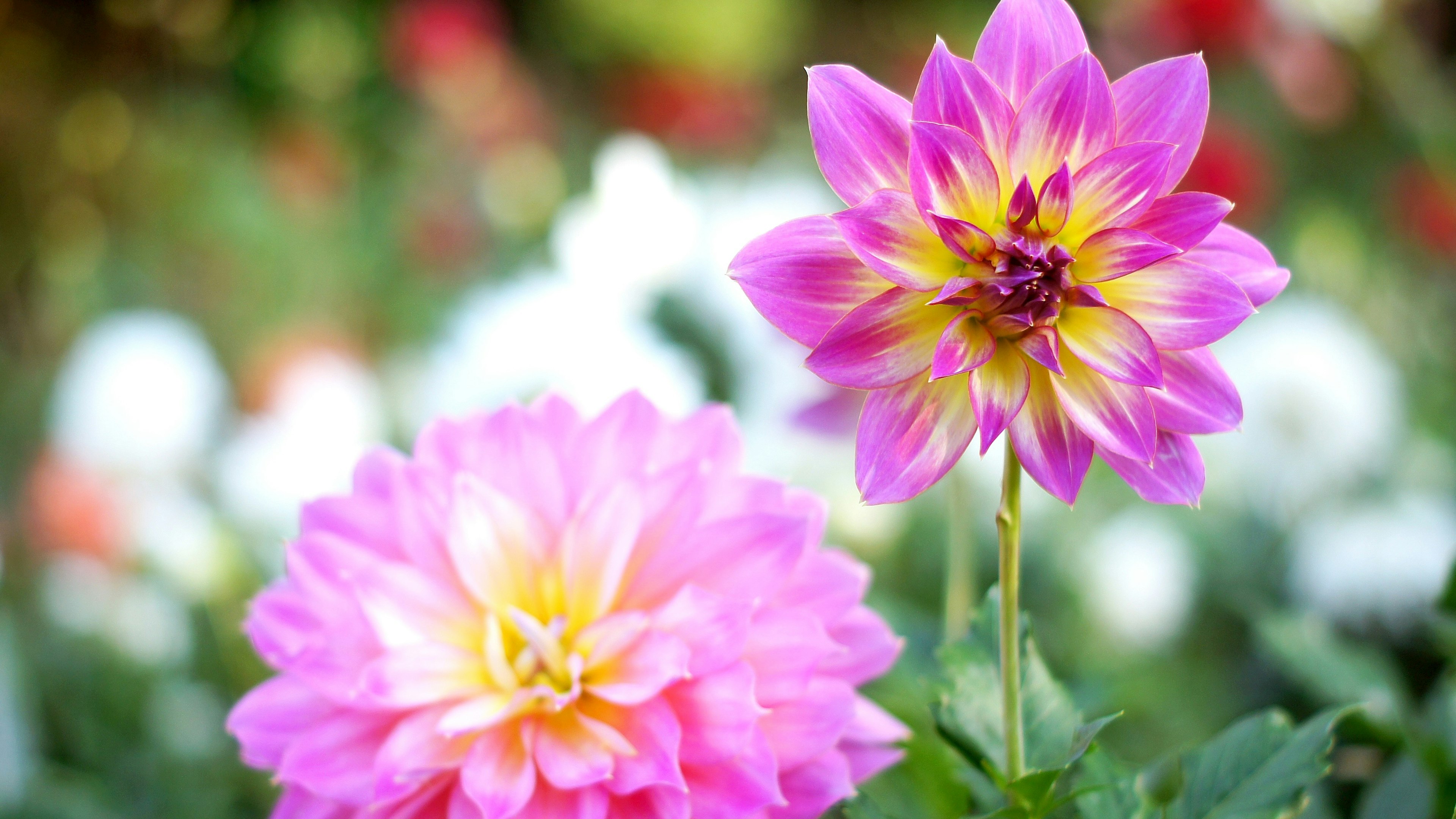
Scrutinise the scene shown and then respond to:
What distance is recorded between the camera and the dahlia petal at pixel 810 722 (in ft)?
0.84

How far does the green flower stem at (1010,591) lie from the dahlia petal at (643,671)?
0.08 m

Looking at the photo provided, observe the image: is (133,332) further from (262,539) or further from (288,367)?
(262,539)

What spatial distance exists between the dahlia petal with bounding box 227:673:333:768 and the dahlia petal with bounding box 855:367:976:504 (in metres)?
0.17

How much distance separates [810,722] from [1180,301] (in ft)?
0.44

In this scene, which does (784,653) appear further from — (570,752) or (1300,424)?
(1300,424)

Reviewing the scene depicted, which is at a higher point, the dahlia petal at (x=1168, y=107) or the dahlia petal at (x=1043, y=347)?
the dahlia petal at (x=1168, y=107)

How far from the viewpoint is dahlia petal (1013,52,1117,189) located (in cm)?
21

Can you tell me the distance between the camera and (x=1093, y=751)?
0.83 feet

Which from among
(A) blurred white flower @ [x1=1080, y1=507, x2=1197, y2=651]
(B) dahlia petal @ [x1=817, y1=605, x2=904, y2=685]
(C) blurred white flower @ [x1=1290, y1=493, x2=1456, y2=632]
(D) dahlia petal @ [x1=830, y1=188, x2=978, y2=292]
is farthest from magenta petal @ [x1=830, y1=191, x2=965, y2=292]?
(C) blurred white flower @ [x1=1290, y1=493, x2=1456, y2=632]

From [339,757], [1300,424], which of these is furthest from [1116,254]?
[1300,424]

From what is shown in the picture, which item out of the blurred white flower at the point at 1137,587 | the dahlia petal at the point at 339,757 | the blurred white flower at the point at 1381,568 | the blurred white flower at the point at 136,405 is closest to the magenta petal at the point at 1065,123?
the dahlia petal at the point at 339,757

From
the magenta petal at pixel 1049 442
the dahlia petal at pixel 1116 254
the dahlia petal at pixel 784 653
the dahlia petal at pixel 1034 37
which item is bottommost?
the dahlia petal at pixel 784 653

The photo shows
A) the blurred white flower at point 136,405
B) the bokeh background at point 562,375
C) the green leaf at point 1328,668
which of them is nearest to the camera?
the green leaf at point 1328,668

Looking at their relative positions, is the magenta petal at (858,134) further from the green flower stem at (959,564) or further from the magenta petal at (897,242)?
the green flower stem at (959,564)
